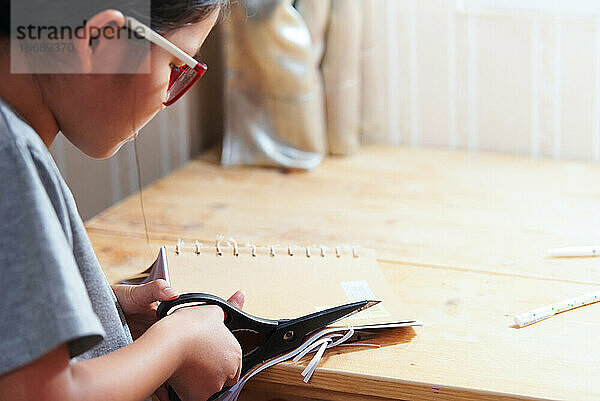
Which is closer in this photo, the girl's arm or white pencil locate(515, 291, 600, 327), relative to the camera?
the girl's arm

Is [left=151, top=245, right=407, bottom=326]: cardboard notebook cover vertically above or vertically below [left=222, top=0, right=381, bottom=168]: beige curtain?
below

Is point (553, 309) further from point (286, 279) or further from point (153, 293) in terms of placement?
point (153, 293)

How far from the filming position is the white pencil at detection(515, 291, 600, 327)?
893 mm

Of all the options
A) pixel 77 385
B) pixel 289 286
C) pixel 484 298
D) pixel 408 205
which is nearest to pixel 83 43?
pixel 77 385

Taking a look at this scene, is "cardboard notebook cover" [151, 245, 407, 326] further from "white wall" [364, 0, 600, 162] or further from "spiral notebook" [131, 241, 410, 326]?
"white wall" [364, 0, 600, 162]

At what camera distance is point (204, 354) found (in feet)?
2.35

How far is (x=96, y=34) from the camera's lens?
626mm

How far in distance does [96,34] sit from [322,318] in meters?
0.37

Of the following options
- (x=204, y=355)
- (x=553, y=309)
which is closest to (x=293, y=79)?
(x=553, y=309)

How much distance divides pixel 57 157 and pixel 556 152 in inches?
40.3

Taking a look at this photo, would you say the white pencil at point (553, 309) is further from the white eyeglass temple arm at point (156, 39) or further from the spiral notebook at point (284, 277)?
the white eyeglass temple arm at point (156, 39)

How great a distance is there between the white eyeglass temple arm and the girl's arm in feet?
0.78

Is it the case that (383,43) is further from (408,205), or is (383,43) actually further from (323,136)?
(408,205)

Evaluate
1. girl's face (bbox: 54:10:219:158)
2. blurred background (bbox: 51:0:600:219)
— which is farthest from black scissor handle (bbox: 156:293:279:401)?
blurred background (bbox: 51:0:600:219)
